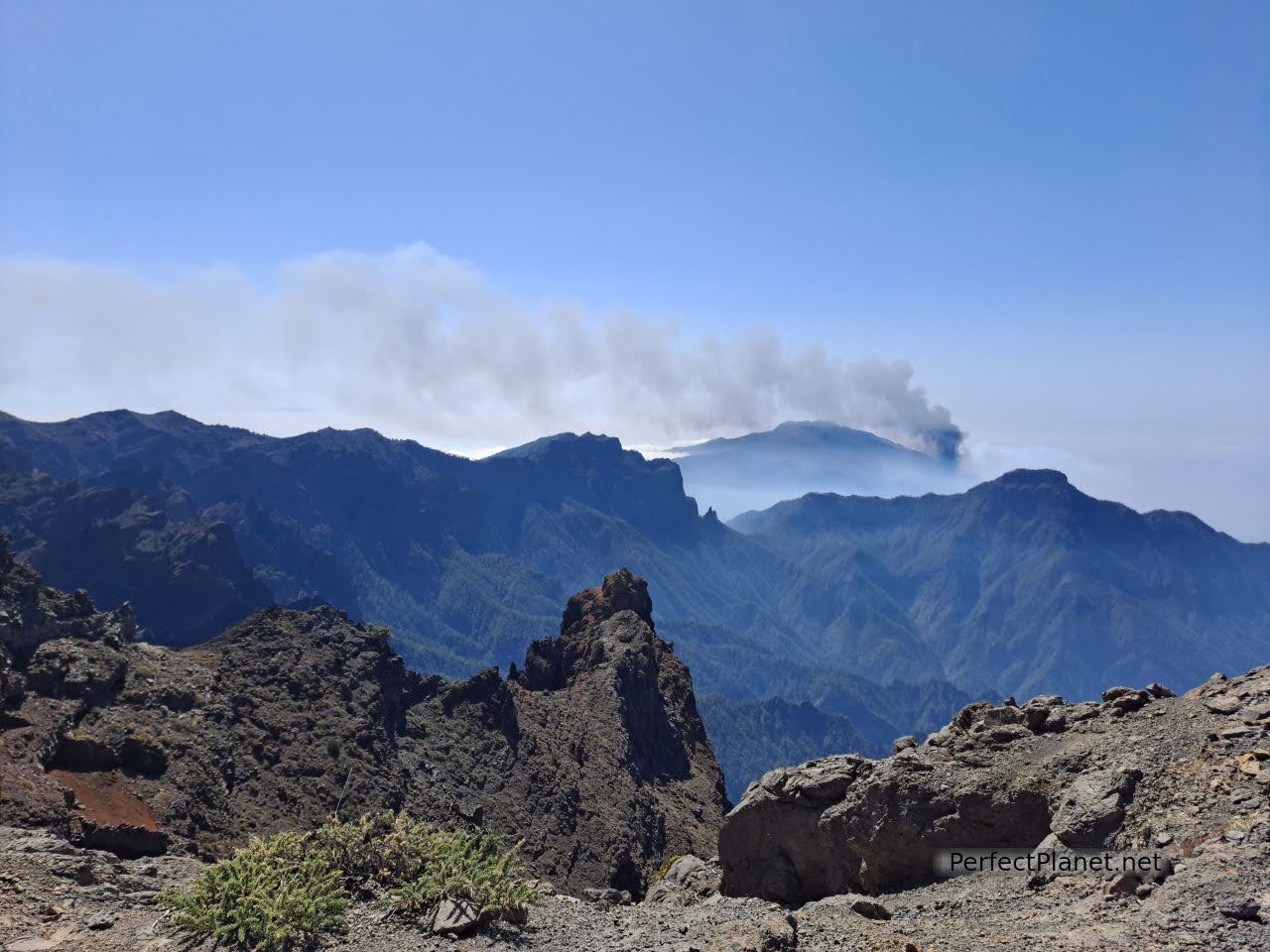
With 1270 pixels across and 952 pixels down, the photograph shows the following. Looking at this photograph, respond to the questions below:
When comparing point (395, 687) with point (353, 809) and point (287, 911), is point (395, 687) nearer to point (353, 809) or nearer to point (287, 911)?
point (353, 809)

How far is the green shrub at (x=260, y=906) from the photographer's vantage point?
16250mm

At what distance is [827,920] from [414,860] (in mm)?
9659

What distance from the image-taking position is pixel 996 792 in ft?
62.5

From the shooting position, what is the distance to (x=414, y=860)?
20.9 metres

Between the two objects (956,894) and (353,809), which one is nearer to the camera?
(956,894)

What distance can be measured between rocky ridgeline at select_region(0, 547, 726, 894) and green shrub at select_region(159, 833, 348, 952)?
1369 centimetres

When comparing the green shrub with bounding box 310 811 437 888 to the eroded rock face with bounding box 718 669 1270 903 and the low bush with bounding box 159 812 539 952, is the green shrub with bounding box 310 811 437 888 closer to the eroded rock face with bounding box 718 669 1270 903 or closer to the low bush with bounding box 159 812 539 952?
the low bush with bounding box 159 812 539 952

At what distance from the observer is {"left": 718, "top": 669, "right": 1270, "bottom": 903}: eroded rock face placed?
656 inches

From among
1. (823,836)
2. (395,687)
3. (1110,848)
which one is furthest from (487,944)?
(395,687)

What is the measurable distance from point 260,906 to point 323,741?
3884cm

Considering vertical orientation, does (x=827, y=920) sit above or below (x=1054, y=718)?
below

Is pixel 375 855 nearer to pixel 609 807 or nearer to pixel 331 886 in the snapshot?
pixel 331 886

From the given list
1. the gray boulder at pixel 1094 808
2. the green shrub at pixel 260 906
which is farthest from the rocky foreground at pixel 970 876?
the green shrub at pixel 260 906

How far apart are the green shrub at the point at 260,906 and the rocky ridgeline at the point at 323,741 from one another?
44.9 ft
